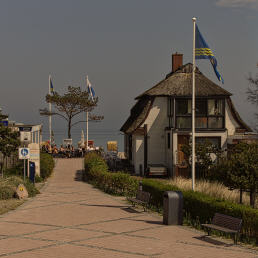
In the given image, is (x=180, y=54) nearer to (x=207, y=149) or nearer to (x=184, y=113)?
(x=184, y=113)

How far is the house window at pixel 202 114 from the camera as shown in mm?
32938

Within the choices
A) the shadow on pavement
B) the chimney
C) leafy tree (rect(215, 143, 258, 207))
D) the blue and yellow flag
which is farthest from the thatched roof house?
leafy tree (rect(215, 143, 258, 207))

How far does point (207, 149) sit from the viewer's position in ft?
90.6

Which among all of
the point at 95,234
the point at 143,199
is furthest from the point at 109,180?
the point at 95,234

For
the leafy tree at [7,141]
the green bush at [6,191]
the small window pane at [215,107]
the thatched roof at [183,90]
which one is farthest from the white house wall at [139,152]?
the green bush at [6,191]

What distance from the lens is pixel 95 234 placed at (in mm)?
12609

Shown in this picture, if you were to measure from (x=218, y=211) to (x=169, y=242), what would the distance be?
2347 mm

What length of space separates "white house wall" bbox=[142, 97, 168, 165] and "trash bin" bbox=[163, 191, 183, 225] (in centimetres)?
2082

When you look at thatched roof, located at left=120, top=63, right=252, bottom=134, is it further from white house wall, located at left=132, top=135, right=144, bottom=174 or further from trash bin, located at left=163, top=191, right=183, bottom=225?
trash bin, located at left=163, top=191, right=183, bottom=225

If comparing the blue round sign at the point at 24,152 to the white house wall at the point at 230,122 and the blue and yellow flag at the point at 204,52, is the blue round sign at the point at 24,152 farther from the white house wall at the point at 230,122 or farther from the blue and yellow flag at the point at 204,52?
the white house wall at the point at 230,122

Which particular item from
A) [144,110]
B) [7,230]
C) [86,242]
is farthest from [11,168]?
[86,242]

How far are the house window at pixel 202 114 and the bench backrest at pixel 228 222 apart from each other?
20.9m

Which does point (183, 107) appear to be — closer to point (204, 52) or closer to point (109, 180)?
point (109, 180)

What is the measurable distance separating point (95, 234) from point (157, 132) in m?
22.9
